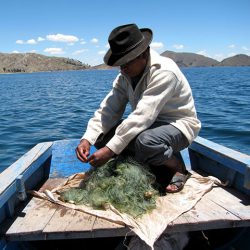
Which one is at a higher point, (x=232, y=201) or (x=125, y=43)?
(x=125, y=43)

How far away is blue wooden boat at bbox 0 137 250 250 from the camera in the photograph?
10.9ft

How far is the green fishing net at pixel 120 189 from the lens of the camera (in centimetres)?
369

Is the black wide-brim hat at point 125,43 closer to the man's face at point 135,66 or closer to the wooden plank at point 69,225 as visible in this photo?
the man's face at point 135,66

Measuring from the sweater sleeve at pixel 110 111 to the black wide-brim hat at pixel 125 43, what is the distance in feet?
2.48

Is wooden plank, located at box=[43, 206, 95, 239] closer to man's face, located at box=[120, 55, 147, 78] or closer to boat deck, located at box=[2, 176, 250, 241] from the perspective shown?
boat deck, located at box=[2, 176, 250, 241]

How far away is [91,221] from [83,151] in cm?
96

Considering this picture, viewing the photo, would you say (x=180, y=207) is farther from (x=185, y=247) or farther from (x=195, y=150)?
(x=195, y=150)

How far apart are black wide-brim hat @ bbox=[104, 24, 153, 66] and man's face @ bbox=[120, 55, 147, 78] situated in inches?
4.8

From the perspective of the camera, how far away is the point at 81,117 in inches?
698

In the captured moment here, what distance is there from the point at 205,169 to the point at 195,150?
0.93 ft

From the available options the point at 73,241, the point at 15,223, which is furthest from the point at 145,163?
the point at 15,223

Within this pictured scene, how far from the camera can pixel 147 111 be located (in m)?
3.81

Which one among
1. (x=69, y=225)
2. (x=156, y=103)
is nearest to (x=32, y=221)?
(x=69, y=225)

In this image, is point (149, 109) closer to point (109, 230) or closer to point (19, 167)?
point (109, 230)
